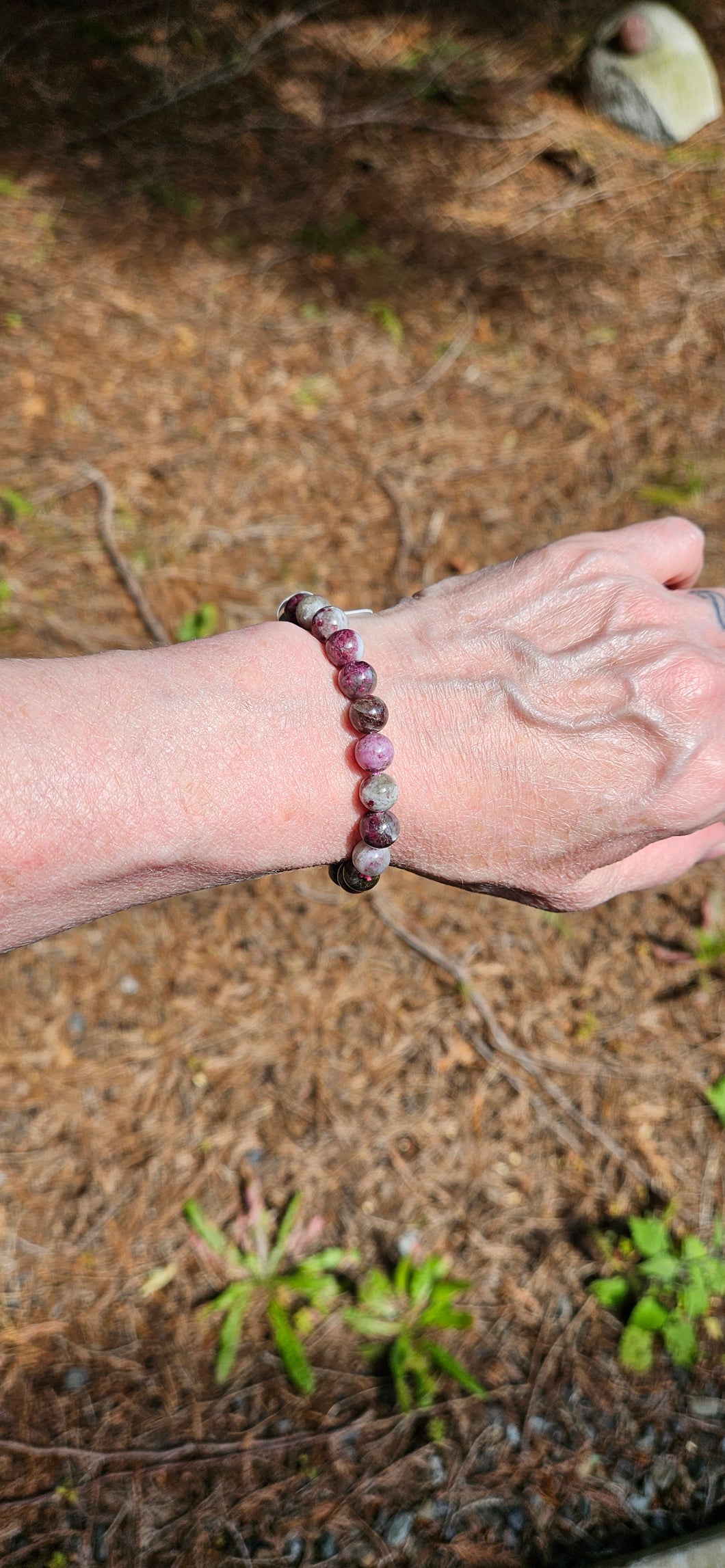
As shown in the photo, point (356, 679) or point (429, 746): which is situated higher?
point (356, 679)

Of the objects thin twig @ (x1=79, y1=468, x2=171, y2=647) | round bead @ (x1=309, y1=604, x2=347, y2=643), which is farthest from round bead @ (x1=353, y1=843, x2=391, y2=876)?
thin twig @ (x1=79, y1=468, x2=171, y2=647)

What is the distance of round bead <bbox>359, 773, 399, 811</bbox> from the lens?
177 cm

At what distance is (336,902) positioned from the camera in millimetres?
3383

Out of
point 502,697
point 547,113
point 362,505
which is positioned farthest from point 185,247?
point 502,697

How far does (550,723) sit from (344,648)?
436mm

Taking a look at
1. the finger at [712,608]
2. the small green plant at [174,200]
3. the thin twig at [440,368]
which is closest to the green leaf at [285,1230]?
the finger at [712,608]

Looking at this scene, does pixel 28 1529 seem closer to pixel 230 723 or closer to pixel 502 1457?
pixel 502 1457

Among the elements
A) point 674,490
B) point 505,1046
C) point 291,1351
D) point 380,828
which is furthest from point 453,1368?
point 674,490

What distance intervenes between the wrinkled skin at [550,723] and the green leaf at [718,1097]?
1.45 metres

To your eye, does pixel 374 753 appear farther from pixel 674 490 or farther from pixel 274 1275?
pixel 674 490

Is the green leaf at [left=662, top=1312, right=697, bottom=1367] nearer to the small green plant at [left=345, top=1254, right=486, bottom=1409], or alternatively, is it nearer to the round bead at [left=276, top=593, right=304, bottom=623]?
the small green plant at [left=345, top=1254, right=486, bottom=1409]

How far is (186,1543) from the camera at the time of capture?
2420 mm

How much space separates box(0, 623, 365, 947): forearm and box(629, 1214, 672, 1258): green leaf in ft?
5.93

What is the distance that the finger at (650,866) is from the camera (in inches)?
80.4
